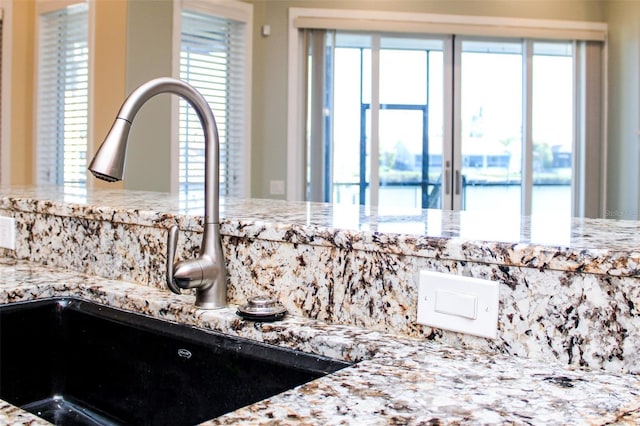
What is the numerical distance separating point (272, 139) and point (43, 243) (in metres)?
3.59

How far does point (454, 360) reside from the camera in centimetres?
76

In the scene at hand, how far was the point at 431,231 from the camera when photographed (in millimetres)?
896

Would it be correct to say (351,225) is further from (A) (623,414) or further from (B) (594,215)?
(B) (594,215)

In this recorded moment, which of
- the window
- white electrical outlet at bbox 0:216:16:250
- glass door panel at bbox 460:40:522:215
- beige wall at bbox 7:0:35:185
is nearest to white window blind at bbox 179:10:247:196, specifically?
the window

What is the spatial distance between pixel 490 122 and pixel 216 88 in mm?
2184

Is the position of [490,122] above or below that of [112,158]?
above

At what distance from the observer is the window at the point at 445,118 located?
5133 mm

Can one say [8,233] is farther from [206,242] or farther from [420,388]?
[420,388]

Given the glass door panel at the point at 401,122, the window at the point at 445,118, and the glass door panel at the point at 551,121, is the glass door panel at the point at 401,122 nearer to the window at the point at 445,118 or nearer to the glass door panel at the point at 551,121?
the window at the point at 445,118

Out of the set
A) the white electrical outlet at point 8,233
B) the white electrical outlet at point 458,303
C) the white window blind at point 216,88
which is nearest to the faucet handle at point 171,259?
the white electrical outlet at point 458,303

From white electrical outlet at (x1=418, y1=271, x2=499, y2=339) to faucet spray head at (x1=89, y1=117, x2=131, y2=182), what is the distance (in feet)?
1.30

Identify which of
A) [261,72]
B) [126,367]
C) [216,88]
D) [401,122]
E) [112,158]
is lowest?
[126,367]

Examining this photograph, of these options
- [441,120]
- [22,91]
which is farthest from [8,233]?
[441,120]

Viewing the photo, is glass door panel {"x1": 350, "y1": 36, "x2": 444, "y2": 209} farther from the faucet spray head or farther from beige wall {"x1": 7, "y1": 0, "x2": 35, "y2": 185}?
the faucet spray head
